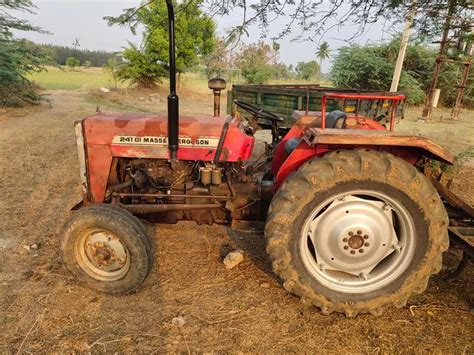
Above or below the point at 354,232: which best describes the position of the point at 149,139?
above

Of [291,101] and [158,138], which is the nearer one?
[158,138]

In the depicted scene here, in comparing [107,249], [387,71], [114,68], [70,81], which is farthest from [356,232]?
[70,81]

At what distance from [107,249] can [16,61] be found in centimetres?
1154

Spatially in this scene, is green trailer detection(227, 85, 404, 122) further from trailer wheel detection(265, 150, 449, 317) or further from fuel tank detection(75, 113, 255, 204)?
trailer wheel detection(265, 150, 449, 317)

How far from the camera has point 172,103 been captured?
2.50 metres

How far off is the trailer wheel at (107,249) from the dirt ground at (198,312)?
133mm

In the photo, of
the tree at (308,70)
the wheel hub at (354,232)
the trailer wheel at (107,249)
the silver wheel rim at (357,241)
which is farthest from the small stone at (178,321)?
the tree at (308,70)

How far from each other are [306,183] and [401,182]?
590 mm

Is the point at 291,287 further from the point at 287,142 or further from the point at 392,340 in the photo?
the point at 287,142

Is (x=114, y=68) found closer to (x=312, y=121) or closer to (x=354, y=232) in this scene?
(x=312, y=121)

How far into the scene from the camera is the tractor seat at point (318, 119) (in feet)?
10.1

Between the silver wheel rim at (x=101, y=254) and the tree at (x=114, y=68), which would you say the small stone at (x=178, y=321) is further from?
the tree at (x=114, y=68)

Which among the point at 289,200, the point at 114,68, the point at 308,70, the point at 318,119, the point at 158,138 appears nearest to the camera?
the point at 289,200

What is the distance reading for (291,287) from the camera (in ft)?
8.06
